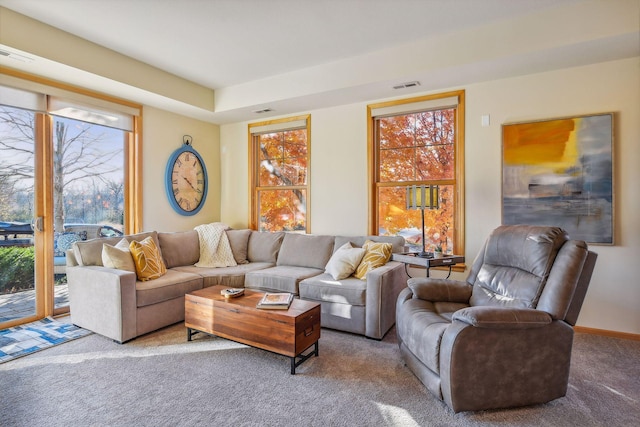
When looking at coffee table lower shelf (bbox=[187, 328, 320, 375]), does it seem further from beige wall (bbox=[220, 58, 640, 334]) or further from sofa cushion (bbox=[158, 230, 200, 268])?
beige wall (bbox=[220, 58, 640, 334])

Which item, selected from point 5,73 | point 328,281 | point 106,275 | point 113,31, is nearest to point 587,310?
point 328,281

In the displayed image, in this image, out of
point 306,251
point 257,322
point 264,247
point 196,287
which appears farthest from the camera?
point 264,247

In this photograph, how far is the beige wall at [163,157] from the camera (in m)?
4.23

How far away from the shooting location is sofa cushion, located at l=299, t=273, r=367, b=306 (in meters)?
2.95

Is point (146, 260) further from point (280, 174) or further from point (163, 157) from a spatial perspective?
point (280, 174)

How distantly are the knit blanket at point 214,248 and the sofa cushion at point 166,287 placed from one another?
0.51 meters

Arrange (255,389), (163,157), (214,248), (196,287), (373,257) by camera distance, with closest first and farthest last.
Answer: (255,389) → (373,257) → (196,287) → (214,248) → (163,157)

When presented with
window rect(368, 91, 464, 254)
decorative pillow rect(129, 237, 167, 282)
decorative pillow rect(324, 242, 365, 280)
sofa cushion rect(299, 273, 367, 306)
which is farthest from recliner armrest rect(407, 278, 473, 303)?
decorative pillow rect(129, 237, 167, 282)

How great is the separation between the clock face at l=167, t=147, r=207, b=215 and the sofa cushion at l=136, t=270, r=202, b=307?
138 cm

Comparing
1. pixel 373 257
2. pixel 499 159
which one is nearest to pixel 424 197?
pixel 373 257

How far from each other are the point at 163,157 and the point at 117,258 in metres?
1.82

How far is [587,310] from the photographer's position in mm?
3051

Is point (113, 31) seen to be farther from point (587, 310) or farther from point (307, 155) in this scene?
point (587, 310)

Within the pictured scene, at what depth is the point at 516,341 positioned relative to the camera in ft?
5.98
